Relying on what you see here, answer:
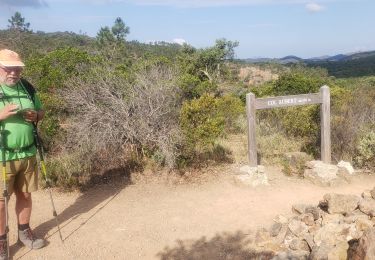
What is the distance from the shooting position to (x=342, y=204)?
15.9ft

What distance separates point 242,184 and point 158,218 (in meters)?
1.74

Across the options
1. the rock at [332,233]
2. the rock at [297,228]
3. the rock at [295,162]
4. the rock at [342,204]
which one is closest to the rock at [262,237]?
the rock at [297,228]

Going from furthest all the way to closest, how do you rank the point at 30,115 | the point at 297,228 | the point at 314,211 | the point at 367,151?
the point at 367,151
the point at 314,211
the point at 297,228
the point at 30,115

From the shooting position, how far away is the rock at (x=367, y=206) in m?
4.60

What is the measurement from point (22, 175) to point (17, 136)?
48 cm

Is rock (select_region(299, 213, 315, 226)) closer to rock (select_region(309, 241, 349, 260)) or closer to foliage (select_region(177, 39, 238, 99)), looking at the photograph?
rock (select_region(309, 241, 349, 260))

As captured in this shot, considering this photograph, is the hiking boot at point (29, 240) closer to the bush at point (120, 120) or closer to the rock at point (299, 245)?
the bush at point (120, 120)

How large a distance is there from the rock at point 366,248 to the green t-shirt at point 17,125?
3.33 metres

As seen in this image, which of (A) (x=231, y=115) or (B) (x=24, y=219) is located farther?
(A) (x=231, y=115)

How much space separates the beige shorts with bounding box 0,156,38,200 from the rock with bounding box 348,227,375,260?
3270mm

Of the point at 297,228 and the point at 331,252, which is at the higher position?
the point at 331,252

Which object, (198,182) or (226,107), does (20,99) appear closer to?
(198,182)

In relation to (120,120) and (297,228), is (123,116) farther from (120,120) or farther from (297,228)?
(297,228)

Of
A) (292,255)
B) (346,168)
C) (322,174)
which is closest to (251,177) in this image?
(322,174)
